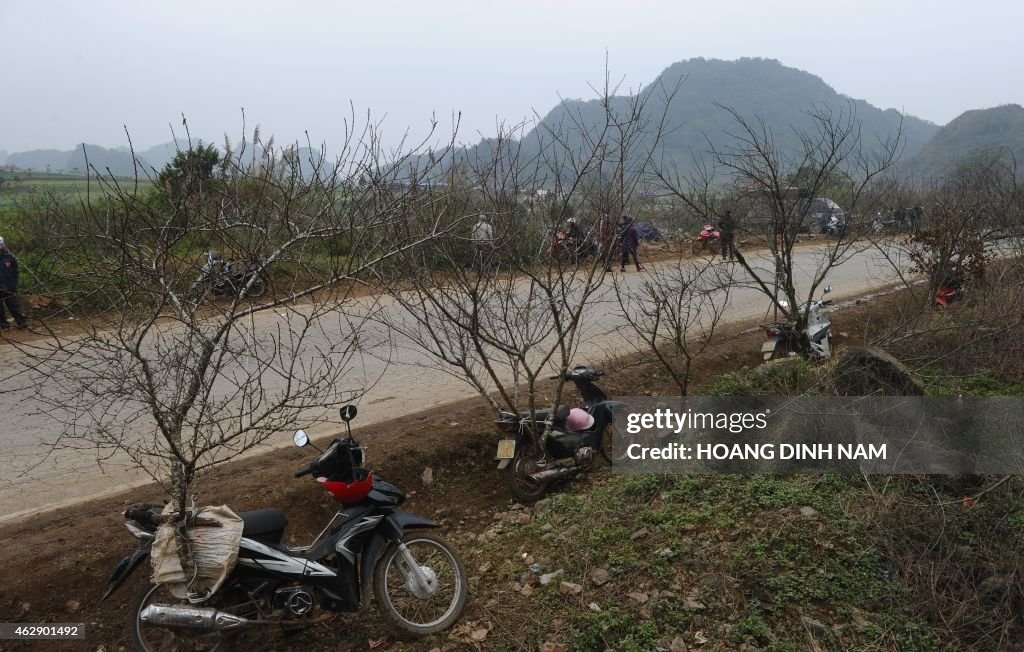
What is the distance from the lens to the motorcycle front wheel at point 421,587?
→ 154 inches

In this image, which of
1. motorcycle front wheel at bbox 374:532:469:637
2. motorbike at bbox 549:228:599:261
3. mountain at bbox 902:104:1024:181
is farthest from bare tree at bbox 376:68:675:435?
mountain at bbox 902:104:1024:181

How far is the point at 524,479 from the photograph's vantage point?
5816 millimetres

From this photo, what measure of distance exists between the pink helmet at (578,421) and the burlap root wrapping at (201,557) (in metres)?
2.97

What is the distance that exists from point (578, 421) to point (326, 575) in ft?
8.80

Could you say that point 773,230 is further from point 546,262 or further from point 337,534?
point 337,534

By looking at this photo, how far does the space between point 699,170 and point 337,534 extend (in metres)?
5.30

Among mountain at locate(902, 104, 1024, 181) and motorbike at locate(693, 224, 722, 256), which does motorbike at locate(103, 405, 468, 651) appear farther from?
mountain at locate(902, 104, 1024, 181)

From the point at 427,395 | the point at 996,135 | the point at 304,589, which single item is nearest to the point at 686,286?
the point at 427,395

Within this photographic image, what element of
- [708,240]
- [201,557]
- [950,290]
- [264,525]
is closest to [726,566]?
[264,525]

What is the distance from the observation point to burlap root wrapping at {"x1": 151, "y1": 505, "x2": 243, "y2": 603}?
11.6 ft

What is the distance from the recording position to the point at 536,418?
19.4ft

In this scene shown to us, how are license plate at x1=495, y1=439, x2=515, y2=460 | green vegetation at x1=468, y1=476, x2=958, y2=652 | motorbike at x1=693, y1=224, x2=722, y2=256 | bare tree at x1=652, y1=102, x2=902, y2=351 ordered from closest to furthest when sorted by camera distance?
green vegetation at x1=468, y1=476, x2=958, y2=652 < license plate at x1=495, y1=439, x2=515, y2=460 < bare tree at x1=652, y1=102, x2=902, y2=351 < motorbike at x1=693, y1=224, x2=722, y2=256

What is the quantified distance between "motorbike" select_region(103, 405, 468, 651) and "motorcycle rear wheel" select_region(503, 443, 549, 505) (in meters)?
1.68

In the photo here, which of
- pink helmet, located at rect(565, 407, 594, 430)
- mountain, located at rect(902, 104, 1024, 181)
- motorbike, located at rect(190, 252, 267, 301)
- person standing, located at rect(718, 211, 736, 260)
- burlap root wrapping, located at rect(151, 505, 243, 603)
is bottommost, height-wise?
pink helmet, located at rect(565, 407, 594, 430)
